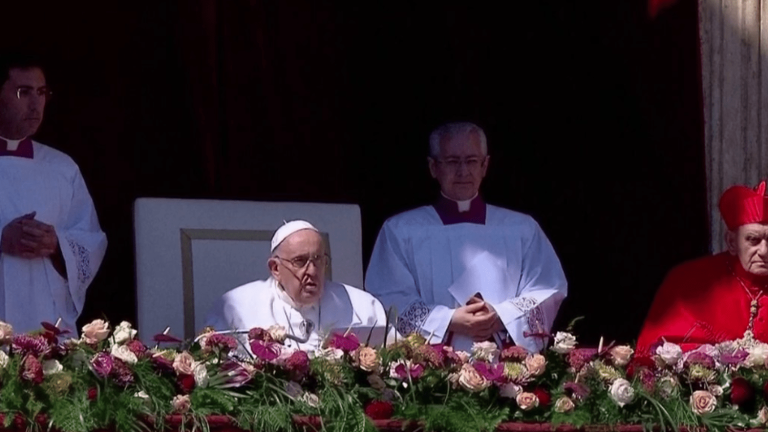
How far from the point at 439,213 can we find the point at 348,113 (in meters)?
1.22

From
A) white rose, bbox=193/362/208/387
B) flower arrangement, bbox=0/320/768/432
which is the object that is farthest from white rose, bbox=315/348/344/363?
white rose, bbox=193/362/208/387

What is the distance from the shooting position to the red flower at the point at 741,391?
21.2 ft

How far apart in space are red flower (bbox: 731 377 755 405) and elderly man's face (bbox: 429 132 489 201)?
2049 millimetres

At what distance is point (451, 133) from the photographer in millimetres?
8289

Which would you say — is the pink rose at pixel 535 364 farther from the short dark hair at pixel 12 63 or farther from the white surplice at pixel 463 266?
the short dark hair at pixel 12 63

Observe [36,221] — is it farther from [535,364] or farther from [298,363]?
[535,364]

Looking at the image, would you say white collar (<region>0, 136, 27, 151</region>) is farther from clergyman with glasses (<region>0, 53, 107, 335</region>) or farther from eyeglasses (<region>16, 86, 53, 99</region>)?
eyeglasses (<region>16, 86, 53, 99</region>)

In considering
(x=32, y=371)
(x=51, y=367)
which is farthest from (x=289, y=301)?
(x=32, y=371)

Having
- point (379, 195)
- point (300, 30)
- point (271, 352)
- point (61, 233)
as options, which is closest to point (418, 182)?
point (379, 195)

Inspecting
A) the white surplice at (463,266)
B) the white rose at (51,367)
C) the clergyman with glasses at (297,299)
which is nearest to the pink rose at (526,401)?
the clergyman with glasses at (297,299)

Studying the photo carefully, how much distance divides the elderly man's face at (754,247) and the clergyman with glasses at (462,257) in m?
0.69

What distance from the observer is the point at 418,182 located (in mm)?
9594

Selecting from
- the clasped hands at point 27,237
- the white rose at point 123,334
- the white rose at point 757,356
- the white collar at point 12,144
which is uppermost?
the white collar at point 12,144

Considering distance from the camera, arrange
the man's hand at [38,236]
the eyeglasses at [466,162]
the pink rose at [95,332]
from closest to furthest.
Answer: the pink rose at [95,332] < the man's hand at [38,236] < the eyeglasses at [466,162]
